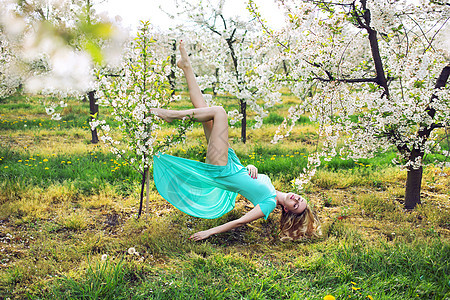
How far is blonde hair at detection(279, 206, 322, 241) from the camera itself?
3260 mm

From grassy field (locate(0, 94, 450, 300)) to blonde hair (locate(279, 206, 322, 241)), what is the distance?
3.2 inches

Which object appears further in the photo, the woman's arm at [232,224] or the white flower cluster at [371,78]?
the white flower cluster at [371,78]

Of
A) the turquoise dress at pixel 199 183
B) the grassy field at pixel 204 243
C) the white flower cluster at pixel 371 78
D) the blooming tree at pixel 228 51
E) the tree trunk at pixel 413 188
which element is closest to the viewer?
the grassy field at pixel 204 243

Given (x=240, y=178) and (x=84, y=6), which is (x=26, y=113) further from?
(x=240, y=178)

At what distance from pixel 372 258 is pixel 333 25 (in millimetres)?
2647

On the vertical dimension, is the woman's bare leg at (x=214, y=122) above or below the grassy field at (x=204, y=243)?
above

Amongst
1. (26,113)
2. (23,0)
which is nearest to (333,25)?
(23,0)

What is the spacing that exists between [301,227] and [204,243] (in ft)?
3.42

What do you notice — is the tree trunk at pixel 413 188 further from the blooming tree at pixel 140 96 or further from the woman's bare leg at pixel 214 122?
the blooming tree at pixel 140 96

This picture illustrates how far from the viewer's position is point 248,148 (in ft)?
22.3

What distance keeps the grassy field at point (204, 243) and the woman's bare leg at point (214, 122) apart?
0.78 metres

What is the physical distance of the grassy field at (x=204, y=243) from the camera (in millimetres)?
2373

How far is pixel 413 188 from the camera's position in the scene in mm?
3941

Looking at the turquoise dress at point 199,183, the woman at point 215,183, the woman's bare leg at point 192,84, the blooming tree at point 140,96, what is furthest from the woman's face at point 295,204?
the blooming tree at point 140,96
